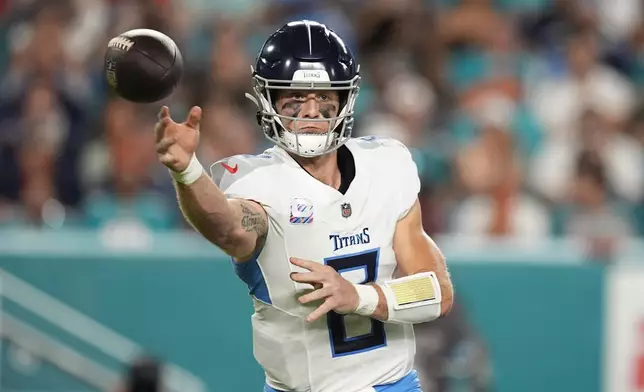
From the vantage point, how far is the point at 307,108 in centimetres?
402

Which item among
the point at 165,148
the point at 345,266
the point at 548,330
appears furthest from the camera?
the point at 548,330

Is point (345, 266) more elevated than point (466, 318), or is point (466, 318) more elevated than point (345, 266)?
point (345, 266)

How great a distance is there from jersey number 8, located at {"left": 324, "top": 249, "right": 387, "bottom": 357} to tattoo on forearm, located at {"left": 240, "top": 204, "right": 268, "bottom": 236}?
272 millimetres

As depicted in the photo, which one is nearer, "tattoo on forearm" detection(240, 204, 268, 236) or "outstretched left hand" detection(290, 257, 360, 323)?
"outstretched left hand" detection(290, 257, 360, 323)

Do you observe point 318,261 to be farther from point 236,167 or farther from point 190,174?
point 190,174

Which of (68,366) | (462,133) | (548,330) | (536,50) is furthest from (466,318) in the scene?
(536,50)

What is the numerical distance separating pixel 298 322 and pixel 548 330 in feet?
11.3

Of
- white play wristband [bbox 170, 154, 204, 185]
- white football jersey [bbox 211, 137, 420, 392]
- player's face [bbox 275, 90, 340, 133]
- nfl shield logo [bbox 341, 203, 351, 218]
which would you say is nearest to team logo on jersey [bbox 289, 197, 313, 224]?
white football jersey [bbox 211, 137, 420, 392]

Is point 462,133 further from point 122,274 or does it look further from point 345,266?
point 345,266

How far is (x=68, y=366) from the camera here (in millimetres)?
7250

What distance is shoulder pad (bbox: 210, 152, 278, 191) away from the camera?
13.0 ft

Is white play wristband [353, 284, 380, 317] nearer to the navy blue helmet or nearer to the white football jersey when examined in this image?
the white football jersey

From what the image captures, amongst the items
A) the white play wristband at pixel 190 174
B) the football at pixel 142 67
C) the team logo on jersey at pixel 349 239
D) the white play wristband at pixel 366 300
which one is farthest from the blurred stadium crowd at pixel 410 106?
the white play wristband at pixel 190 174

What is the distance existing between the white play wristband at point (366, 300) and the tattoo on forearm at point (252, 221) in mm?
355
